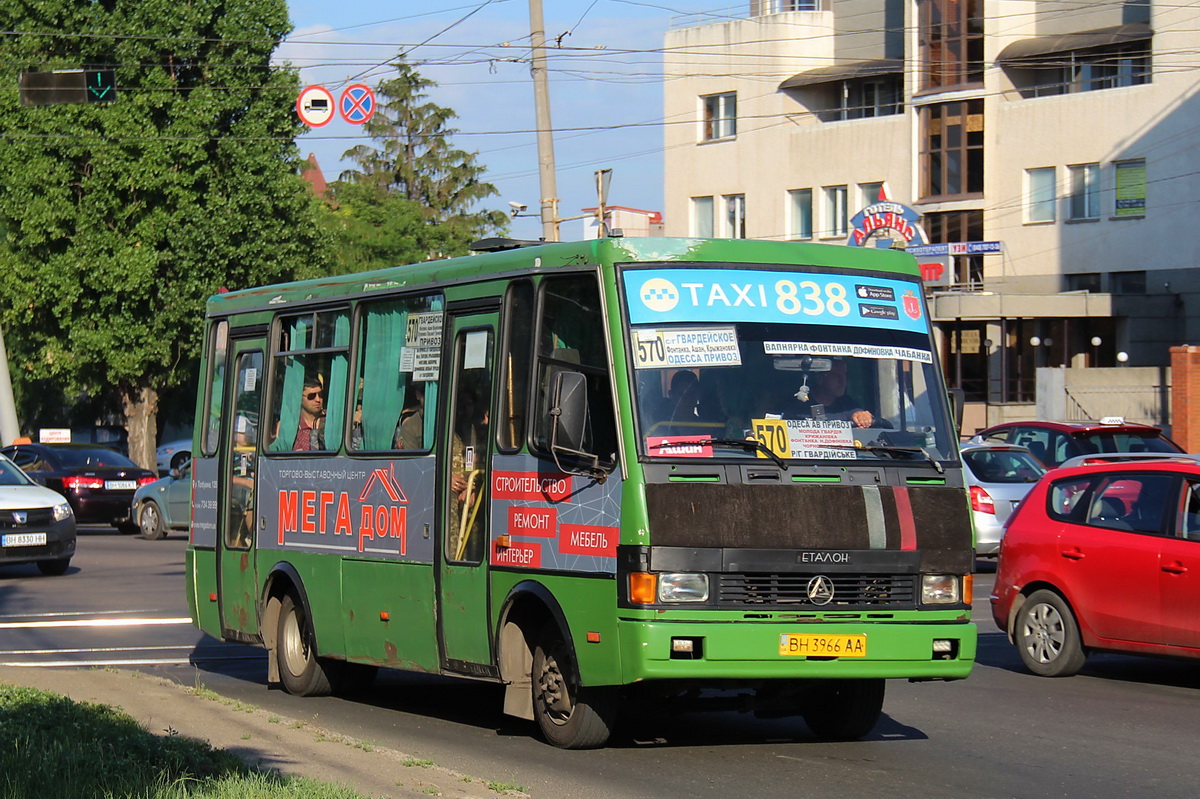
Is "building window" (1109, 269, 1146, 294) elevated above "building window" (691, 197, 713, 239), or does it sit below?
below

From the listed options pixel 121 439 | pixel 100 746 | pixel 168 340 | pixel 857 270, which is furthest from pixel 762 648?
pixel 121 439

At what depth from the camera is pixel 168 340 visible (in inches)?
1686

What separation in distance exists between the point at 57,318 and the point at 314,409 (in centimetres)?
3294

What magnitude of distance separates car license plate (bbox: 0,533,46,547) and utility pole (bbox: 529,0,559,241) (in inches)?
318

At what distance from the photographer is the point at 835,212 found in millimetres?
59594

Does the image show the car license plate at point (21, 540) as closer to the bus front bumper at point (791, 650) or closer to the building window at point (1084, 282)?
the bus front bumper at point (791, 650)

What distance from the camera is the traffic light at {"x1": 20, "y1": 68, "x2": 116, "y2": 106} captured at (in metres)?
22.4

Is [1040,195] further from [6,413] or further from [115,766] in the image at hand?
[115,766]

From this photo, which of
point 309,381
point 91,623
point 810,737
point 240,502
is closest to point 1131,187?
point 91,623

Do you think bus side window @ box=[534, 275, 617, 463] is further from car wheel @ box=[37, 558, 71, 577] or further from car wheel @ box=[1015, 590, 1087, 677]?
car wheel @ box=[37, 558, 71, 577]

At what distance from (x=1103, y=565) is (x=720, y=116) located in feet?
170

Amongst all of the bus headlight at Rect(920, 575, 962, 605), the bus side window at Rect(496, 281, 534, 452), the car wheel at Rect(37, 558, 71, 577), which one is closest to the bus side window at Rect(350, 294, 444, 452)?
the bus side window at Rect(496, 281, 534, 452)

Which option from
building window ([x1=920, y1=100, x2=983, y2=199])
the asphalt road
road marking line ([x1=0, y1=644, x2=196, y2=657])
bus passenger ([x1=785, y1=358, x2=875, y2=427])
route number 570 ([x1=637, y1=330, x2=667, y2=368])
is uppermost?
building window ([x1=920, y1=100, x2=983, y2=199])

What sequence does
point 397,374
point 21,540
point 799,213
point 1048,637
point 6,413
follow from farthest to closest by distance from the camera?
point 799,213 < point 6,413 < point 21,540 < point 1048,637 < point 397,374
